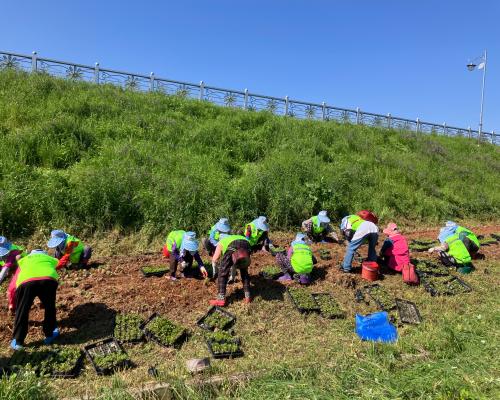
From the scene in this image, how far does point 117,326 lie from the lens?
183 inches

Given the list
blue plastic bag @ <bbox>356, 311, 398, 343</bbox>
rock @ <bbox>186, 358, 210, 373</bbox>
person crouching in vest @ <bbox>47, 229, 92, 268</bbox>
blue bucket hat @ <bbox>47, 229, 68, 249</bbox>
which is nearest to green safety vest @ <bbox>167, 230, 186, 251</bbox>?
person crouching in vest @ <bbox>47, 229, 92, 268</bbox>

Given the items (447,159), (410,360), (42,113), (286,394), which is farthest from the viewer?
(447,159)

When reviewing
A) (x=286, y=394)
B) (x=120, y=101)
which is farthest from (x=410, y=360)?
(x=120, y=101)

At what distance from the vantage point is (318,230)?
29.2 feet

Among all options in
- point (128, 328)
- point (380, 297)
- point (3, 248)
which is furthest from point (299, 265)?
point (3, 248)

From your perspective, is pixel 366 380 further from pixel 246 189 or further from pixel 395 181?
pixel 395 181

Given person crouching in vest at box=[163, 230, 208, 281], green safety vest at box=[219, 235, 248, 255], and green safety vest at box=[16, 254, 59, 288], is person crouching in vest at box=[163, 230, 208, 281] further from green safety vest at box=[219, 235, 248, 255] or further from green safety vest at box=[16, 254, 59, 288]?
green safety vest at box=[16, 254, 59, 288]

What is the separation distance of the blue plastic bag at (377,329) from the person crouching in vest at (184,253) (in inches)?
104

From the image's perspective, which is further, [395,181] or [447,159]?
[447,159]

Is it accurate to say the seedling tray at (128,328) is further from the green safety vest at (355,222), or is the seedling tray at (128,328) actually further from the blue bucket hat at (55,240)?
the green safety vest at (355,222)

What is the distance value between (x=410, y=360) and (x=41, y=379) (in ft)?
12.2

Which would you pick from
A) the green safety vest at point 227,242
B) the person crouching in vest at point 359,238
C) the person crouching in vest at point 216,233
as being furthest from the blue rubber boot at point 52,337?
the person crouching in vest at point 359,238

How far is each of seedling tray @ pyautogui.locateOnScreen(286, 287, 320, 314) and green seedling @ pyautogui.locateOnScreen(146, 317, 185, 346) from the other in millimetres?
1731

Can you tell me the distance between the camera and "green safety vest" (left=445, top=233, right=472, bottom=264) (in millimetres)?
7328
